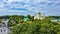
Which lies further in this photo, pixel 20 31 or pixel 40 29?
pixel 20 31

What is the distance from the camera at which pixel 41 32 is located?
9797mm

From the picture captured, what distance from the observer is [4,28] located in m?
15.5

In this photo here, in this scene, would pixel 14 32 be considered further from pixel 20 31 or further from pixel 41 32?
pixel 41 32

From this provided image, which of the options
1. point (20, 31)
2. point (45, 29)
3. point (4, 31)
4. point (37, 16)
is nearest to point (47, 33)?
point (45, 29)

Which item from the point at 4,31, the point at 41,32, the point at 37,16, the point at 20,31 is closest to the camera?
the point at 41,32

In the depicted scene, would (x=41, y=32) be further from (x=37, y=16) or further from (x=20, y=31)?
(x=37, y=16)

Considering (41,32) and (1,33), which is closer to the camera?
(41,32)

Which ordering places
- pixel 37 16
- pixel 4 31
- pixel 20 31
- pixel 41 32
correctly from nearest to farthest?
pixel 41 32 → pixel 20 31 → pixel 4 31 → pixel 37 16

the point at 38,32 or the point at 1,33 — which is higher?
the point at 38,32

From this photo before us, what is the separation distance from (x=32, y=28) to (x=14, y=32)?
203 centimetres

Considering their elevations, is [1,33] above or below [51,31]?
below

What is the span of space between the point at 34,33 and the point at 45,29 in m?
0.51

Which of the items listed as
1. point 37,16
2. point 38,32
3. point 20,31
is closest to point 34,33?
point 38,32

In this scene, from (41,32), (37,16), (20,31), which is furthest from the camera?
(37,16)
